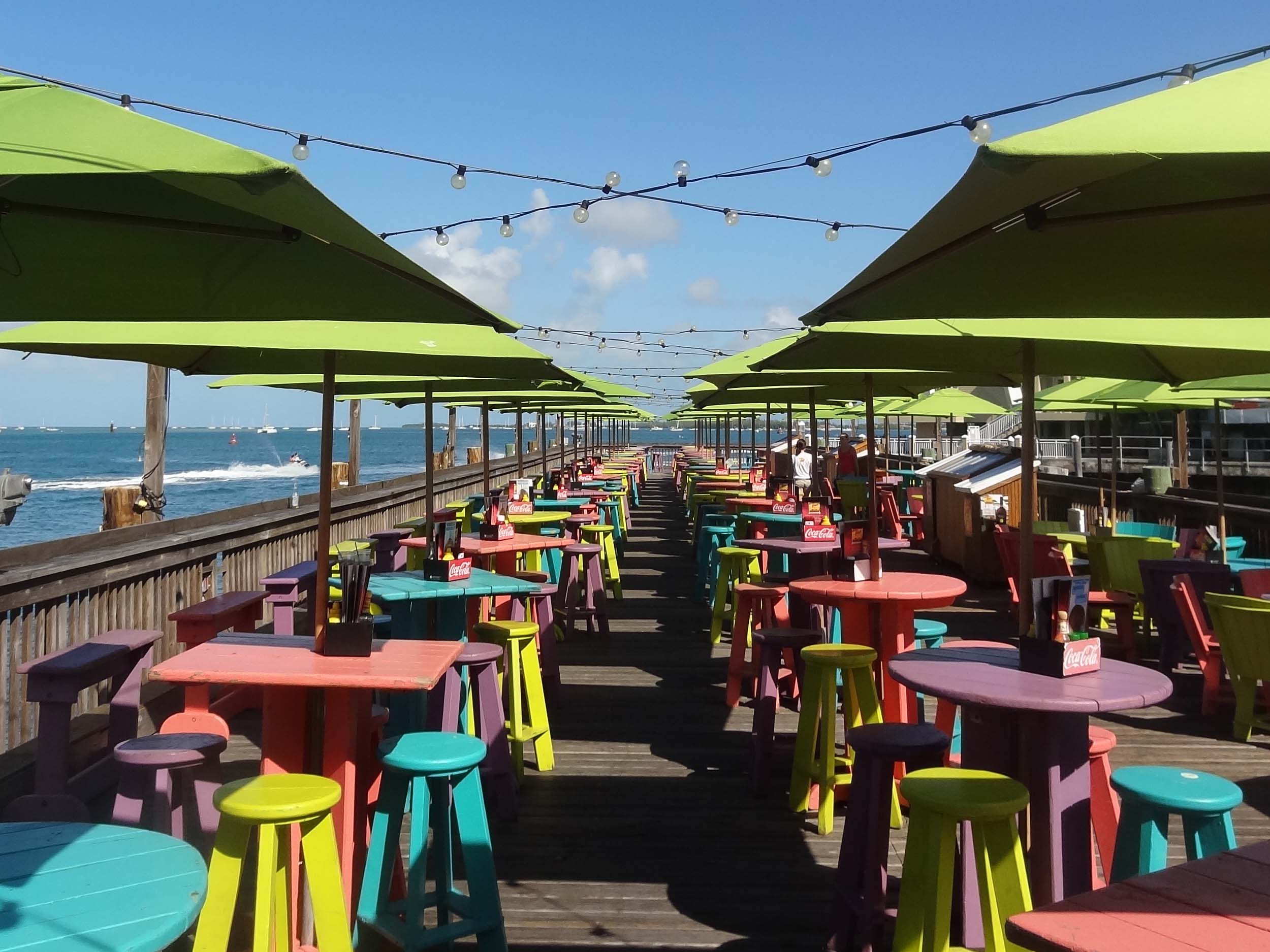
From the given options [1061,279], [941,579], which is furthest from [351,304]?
[941,579]

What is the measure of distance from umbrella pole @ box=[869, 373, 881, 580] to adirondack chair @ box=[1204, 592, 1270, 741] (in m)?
1.97

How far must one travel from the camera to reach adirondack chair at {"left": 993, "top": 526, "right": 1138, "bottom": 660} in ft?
24.7

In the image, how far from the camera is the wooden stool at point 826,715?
425cm

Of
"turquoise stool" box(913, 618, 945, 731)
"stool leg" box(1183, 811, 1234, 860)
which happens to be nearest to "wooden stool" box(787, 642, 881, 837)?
"turquoise stool" box(913, 618, 945, 731)

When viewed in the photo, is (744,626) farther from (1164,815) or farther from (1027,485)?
(1164,815)

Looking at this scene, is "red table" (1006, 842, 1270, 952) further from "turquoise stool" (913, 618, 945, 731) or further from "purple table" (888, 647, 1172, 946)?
"turquoise stool" (913, 618, 945, 731)

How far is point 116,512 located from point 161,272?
258 inches

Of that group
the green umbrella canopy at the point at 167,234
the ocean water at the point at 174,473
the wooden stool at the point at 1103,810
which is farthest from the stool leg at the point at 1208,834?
the ocean water at the point at 174,473

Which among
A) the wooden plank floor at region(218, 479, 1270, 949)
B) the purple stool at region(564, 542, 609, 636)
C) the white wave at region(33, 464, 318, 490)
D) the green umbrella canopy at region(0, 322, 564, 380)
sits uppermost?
the green umbrella canopy at region(0, 322, 564, 380)

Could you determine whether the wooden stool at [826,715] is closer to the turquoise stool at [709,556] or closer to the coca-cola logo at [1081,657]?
the coca-cola logo at [1081,657]

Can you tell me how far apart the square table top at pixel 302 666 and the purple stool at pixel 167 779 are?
0.97 ft

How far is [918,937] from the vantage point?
2.68 meters

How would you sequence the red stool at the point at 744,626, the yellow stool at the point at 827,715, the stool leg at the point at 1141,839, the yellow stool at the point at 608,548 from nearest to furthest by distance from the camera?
the stool leg at the point at 1141,839, the yellow stool at the point at 827,715, the red stool at the point at 744,626, the yellow stool at the point at 608,548

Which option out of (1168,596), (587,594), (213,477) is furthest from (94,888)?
(213,477)
